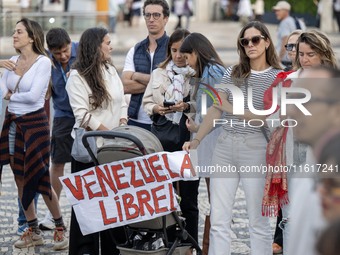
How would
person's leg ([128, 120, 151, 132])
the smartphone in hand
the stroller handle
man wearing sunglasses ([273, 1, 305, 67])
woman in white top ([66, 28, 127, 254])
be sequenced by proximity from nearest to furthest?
1. the stroller handle
2. woman in white top ([66, 28, 127, 254])
3. the smartphone in hand
4. person's leg ([128, 120, 151, 132])
5. man wearing sunglasses ([273, 1, 305, 67])

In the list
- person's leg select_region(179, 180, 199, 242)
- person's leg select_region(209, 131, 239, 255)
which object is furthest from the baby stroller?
person's leg select_region(179, 180, 199, 242)

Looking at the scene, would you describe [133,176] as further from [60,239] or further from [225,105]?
[60,239]

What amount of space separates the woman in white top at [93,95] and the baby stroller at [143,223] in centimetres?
45

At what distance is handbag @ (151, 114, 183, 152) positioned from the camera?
7.13 meters

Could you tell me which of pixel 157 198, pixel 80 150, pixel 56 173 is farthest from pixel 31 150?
pixel 157 198

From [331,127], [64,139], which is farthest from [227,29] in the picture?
[331,127]

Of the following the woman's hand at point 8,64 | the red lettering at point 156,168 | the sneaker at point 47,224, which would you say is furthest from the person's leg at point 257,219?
the sneaker at point 47,224

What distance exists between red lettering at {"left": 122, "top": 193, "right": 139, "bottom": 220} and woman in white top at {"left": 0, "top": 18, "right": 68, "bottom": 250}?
1522 millimetres

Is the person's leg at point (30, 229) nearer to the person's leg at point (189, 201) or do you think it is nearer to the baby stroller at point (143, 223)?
the person's leg at point (189, 201)

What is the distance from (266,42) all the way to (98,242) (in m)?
1.90

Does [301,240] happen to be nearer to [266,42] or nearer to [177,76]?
[266,42]

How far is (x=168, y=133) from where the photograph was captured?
7.17 m

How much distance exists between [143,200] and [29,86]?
5.91 feet

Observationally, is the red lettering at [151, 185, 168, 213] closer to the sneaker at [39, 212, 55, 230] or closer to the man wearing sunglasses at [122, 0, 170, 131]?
the man wearing sunglasses at [122, 0, 170, 131]
